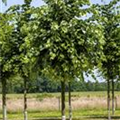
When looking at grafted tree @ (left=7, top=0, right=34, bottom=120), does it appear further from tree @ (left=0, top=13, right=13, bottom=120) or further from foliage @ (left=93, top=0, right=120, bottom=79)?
foliage @ (left=93, top=0, right=120, bottom=79)

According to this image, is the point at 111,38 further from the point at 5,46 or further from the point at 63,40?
the point at 63,40

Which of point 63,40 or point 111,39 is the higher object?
point 111,39

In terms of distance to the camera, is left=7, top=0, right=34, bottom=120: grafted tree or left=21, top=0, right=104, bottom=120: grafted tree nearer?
left=21, top=0, right=104, bottom=120: grafted tree

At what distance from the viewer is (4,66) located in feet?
71.8

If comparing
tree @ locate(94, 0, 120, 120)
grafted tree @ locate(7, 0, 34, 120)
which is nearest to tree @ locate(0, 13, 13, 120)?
grafted tree @ locate(7, 0, 34, 120)

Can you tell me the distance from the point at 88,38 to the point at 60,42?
102cm

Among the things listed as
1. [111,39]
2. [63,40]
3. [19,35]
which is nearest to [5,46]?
[19,35]

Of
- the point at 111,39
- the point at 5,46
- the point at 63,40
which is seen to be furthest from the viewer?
the point at 111,39

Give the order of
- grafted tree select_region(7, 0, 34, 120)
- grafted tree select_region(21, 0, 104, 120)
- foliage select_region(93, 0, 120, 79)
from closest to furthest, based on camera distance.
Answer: grafted tree select_region(21, 0, 104, 120)
grafted tree select_region(7, 0, 34, 120)
foliage select_region(93, 0, 120, 79)

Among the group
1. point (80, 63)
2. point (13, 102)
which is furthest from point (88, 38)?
point (13, 102)

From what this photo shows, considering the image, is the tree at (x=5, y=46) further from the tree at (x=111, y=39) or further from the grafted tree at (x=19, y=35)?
the tree at (x=111, y=39)

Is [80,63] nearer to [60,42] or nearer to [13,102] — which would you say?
[60,42]

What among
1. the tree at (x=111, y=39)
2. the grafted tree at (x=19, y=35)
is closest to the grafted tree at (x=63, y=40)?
the grafted tree at (x=19, y=35)

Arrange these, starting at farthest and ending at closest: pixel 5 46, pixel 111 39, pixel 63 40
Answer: pixel 111 39
pixel 5 46
pixel 63 40
